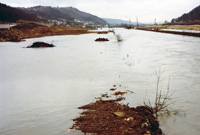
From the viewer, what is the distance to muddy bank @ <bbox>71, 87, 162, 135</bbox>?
3896mm

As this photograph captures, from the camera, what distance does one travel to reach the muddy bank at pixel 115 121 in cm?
390

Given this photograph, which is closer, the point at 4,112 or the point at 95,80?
the point at 4,112

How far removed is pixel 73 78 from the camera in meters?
9.36

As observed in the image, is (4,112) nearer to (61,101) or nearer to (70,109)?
(61,101)

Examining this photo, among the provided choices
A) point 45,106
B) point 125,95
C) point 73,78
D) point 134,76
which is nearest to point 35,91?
point 45,106

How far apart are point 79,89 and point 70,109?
79.2 inches

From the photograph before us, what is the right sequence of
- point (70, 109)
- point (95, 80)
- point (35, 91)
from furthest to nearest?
point (95, 80) → point (35, 91) → point (70, 109)

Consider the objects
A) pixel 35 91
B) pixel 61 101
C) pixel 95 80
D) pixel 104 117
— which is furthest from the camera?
pixel 95 80

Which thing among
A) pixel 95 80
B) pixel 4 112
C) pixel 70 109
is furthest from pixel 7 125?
pixel 95 80

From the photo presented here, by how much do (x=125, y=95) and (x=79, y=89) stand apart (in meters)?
2.30

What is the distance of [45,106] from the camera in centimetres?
582

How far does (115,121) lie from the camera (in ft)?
13.9

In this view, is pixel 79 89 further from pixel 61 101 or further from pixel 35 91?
pixel 35 91

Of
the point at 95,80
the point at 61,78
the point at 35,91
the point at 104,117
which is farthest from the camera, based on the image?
the point at 61,78
